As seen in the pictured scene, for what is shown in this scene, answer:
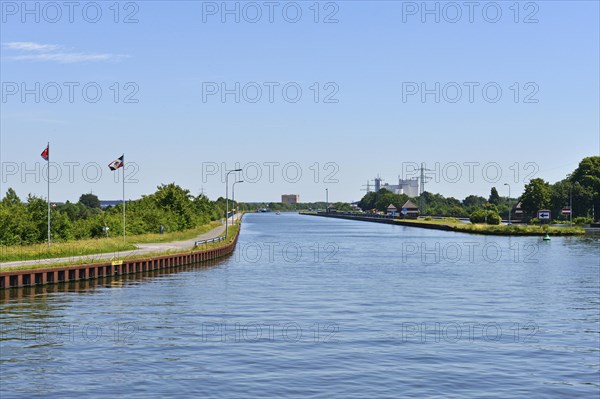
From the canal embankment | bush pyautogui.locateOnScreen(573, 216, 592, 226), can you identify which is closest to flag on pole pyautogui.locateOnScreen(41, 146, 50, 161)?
the canal embankment

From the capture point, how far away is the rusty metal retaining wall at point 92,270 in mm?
50094

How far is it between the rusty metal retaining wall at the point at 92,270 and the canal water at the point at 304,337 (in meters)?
1.35

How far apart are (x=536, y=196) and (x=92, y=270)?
14619cm

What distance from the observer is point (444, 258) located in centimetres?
8662

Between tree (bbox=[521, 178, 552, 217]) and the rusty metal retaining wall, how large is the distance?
410 ft

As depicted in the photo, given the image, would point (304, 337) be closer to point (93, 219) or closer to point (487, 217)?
point (93, 219)

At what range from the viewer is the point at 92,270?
189 ft

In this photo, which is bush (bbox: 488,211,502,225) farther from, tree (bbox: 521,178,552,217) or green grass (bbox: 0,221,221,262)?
green grass (bbox: 0,221,221,262)

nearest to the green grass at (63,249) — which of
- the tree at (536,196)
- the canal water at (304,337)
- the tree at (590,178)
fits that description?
the canal water at (304,337)

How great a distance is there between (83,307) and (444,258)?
170ft

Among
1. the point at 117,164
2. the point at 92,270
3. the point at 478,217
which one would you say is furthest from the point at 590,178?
the point at 92,270

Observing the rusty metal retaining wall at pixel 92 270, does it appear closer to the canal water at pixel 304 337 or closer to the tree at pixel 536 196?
the canal water at pixel 304 337

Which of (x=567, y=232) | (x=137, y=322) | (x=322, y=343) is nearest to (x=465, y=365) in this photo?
(x=322, y=343)

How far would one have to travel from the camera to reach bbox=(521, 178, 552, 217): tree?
604 ft
